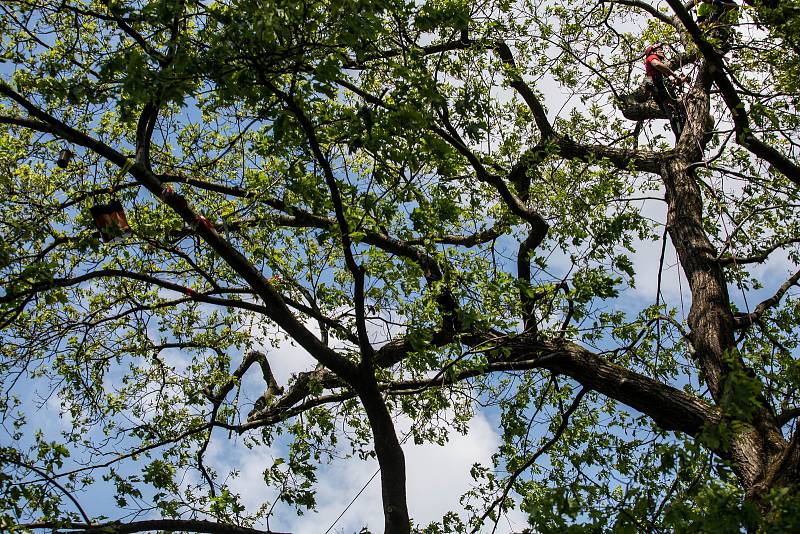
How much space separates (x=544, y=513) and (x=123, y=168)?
4.39 meters

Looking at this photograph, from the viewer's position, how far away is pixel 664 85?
10445 mm

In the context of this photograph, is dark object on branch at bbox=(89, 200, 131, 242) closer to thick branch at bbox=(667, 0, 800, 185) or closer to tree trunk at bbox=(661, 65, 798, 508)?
tree trunk at bbox=(661, 65, 798, 508)

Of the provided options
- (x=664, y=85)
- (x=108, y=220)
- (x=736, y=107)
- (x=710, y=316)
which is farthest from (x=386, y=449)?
(x=664, y=85)

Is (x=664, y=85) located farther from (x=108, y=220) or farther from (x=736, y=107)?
(x=108, y=220)

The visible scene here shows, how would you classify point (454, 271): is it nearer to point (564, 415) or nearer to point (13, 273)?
point (564, 415)

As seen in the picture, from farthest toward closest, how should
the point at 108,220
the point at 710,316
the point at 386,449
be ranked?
1. the point at 710,316
2. the point at 386,449
3. the point at 108,220

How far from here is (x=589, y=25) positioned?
10.7m

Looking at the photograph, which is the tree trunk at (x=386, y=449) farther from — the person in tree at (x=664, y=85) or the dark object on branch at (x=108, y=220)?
the person in tree at (x=664, y=85)

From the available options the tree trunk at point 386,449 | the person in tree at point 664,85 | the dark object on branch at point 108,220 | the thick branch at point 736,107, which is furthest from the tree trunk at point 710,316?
the dark object on branch at point 108,220

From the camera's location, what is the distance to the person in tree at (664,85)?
1021 centimetres

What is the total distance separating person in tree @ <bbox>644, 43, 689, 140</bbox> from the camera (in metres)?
10.2

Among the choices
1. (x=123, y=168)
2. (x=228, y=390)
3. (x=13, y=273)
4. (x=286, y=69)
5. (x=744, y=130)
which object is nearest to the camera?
(x=286, y=69)

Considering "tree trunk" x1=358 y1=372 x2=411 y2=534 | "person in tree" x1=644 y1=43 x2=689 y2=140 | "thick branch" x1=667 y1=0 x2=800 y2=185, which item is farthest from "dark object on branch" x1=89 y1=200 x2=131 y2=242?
"person in tree" x1=644 y1=43 x2=689 y2=140

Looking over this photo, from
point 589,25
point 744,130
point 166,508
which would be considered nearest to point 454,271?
point 744,130
